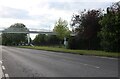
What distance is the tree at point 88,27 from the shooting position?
51875 millimetres

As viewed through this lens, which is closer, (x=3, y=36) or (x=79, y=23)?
(x=79, y=23)

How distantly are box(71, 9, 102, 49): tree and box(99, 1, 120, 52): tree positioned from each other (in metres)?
8.41

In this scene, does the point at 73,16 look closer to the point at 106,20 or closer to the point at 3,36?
the point at 106,20

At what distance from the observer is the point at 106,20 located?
1640 inches

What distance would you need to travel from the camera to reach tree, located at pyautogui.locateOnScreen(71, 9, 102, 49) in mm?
51875

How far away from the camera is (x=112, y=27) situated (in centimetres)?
4138

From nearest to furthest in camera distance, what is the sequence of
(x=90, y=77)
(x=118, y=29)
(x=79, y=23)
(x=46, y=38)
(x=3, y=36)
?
(x=90, y=77)
(x=118, y=29)
(x=79, y=23)
(x=46, y=38)
(x=3, y=36)

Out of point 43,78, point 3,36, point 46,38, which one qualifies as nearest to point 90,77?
point 43,78

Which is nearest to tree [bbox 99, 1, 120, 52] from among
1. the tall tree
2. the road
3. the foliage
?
the road

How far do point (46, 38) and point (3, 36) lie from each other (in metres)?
35.0

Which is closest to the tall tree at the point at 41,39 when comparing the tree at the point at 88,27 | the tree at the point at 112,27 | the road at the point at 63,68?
the tree at the point at 88,27

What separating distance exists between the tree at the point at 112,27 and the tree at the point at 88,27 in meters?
8.41

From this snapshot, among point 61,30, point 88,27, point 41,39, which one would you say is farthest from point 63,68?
point 41,39

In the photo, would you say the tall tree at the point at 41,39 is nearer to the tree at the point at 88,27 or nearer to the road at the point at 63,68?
the tree at the point at 88,27
